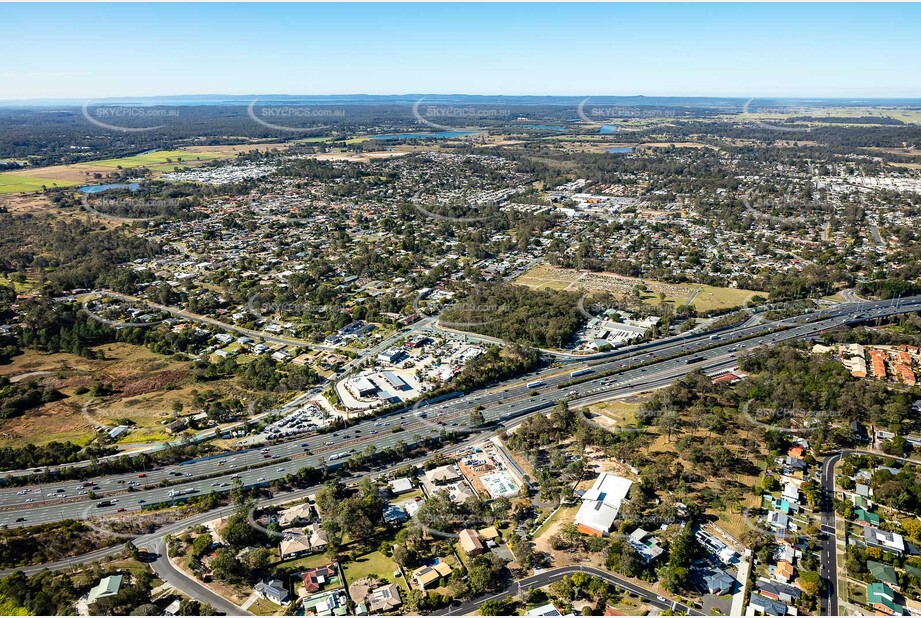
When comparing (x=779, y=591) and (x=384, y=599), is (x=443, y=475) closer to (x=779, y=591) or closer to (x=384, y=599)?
(x=384, y=599)

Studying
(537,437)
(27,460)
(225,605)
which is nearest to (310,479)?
(225,605)

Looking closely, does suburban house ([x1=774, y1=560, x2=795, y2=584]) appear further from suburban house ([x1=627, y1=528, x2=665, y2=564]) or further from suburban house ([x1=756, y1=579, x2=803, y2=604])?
suburban house ([x1=627, y1=528, x2=665, y2=564])

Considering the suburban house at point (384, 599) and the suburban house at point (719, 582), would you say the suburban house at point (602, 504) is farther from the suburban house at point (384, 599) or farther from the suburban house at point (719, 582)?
the suburban house at point (384, 599)

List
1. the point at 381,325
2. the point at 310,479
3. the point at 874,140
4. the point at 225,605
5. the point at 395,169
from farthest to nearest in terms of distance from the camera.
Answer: the point at 874,140, the point at 395,169, the point at 381,325, the point at 310,479, the point at 225,605

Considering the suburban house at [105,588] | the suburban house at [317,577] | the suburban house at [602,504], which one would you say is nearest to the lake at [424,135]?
the suburban house at [602,504]

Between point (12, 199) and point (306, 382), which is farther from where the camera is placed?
point (12, 199)

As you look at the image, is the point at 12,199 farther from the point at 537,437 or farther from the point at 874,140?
the point at 874,140

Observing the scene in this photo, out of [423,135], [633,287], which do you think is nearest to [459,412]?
[633,287]
